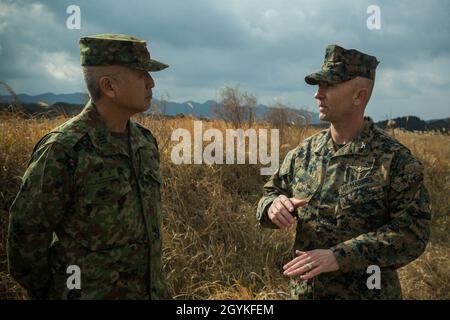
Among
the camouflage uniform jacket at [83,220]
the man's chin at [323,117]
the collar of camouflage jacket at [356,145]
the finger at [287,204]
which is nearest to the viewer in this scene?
the camouflage uniform jacket at [83,220]

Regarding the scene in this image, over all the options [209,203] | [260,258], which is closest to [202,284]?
[260,258]

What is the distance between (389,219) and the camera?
238cm

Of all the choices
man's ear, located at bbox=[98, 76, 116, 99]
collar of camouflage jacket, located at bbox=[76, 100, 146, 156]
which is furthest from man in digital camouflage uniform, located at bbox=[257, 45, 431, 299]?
man's ear, located at bbox=[98, 76, 116, 99]

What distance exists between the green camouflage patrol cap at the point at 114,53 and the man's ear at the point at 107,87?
3.1 inches

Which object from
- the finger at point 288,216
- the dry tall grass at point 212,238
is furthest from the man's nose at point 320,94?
the dry tall grass at point 212,238

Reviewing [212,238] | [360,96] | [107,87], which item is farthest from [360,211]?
[212,238]

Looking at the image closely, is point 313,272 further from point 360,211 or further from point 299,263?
point 360,211

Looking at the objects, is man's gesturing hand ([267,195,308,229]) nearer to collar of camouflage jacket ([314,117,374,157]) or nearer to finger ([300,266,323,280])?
finger ([300,266,323,280])

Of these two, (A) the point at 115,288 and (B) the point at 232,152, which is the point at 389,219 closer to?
(A) the point at 115,288

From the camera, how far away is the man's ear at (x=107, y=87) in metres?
2.28

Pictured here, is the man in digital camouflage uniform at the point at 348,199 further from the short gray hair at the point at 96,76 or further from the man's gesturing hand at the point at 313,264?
the short gray hair at the point at 96,76

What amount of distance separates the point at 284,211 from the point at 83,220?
105 cm

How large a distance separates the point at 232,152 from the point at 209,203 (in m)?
1.38

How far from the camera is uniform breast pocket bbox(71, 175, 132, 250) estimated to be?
2094mm
